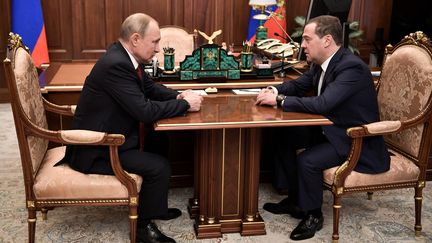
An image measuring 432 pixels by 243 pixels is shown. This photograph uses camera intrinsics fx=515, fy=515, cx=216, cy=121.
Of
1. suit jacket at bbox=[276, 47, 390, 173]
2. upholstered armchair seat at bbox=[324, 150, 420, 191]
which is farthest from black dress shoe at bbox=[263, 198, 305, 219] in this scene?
suit jacket at bbox=[276, 47, 390, 173]

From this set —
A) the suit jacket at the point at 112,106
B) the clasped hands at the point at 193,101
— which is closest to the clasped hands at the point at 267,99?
the clasped hands at the point at 193,101

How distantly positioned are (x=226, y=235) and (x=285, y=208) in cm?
50

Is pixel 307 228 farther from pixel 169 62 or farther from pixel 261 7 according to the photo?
pixel 261 7

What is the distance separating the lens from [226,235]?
9.64 ft

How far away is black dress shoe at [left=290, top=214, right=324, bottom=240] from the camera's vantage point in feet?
9.60

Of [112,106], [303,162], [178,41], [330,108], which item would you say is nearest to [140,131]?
[112,106]

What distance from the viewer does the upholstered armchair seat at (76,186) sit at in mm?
2518

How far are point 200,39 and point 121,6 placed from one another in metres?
1.00

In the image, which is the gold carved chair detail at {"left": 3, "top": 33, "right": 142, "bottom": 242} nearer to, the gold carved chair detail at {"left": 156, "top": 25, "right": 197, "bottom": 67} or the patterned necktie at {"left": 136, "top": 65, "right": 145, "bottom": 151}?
the patterned necktie at {"left": 136, "top": 65, "right": 145, "bottom": 151}

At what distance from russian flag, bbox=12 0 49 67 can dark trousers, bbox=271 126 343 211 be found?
3.26 metres

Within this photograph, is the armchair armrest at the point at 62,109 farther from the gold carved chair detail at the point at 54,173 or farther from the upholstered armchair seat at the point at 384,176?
the upholstered armchair seat at the point at 384,176

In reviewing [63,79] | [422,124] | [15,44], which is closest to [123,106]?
[15,44]

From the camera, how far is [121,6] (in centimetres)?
588

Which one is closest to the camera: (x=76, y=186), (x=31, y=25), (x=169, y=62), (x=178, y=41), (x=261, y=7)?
(x=76, y=186)
